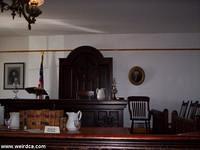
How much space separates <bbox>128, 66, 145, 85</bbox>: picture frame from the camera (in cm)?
727

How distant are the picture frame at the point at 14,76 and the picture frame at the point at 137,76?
9.61 feet

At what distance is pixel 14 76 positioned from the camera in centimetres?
770

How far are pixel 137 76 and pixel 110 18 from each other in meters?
1.95

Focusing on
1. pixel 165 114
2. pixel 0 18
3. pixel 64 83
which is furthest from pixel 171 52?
pixel 0 18

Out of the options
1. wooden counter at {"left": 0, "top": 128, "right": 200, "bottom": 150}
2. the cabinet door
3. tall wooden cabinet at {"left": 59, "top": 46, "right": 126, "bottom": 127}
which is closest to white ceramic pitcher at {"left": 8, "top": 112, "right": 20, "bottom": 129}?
wooden counter at {"left": 0, "top": 128, "right": 200, "bottom": 150}

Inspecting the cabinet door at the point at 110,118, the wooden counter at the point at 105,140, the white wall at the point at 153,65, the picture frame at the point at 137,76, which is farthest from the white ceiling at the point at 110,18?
the wooden counter at the point at 105,140

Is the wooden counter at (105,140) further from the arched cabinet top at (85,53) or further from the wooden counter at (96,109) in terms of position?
the arched cabinet top at (85,53)

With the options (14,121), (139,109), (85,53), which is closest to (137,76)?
(139,109)

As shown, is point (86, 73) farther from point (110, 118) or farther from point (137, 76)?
point (110, 118)

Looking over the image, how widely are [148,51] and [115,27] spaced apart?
120 centimetres

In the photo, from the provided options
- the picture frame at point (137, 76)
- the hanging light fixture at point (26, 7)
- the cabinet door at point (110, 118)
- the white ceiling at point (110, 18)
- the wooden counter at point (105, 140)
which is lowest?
the cabinet door at point (110, 118)

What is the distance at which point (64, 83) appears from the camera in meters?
7.36

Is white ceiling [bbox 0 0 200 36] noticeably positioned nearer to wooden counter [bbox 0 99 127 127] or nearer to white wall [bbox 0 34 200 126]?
white wall [bbox 0 34 200 126]

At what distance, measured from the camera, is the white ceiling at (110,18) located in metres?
4.96
